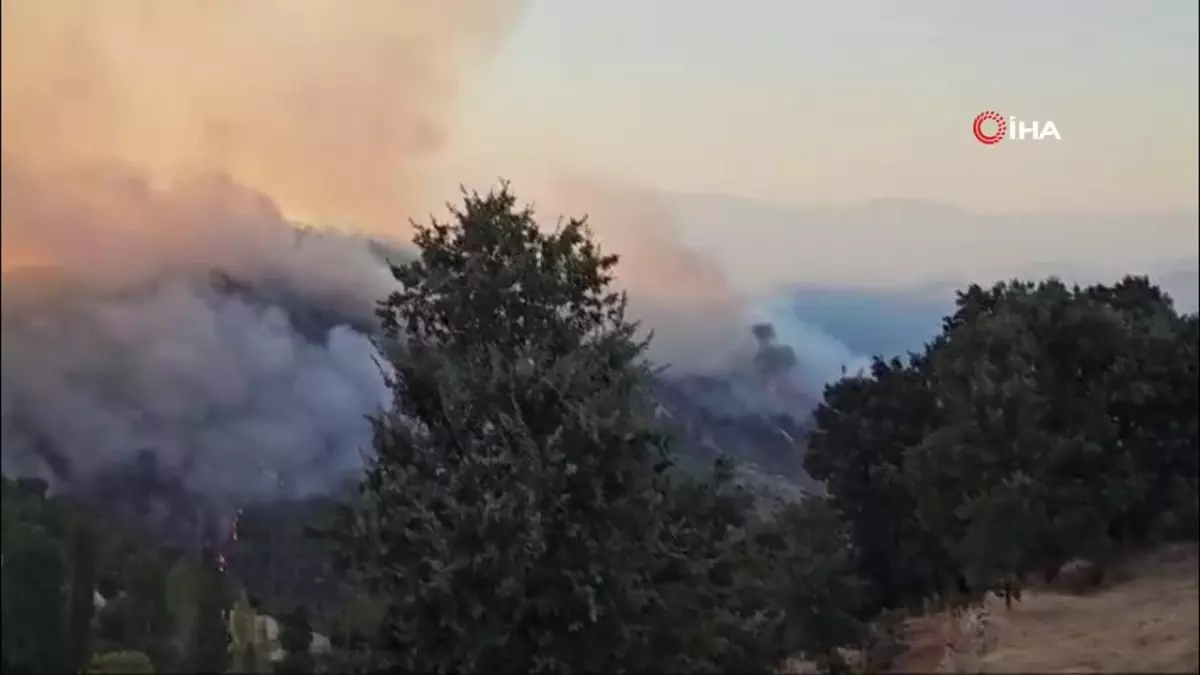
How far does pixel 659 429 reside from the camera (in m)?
5.47

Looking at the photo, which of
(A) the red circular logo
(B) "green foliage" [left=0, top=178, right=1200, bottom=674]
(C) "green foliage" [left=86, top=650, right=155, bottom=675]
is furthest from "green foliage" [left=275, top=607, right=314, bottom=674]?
(A) the red circular logo

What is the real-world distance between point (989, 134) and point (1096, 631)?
2.66 m

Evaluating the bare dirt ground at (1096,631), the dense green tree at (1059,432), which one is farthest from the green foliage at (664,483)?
the bare dirt ground at (1096,631)

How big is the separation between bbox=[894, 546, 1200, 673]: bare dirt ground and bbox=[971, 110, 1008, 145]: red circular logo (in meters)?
2.32

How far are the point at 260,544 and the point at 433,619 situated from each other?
217cm

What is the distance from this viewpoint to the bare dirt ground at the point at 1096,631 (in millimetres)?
4375

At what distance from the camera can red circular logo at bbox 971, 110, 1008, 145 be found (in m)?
5.60

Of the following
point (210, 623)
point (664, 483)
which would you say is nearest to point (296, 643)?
point (210, 623)

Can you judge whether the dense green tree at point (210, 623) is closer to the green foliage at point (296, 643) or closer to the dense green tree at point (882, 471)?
the green foliage at point (296, 643)

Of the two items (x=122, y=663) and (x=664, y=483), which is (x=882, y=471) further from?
(x=122, y=663)

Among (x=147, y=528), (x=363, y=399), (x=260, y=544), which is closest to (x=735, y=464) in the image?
(x=363, y=399)

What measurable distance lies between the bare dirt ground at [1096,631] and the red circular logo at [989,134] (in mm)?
2316

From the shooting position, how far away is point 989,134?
5.62m

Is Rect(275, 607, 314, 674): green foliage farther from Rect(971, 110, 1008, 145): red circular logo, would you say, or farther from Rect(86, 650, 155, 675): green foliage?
Rect(971, 110, 1008, 145): red circular logo
